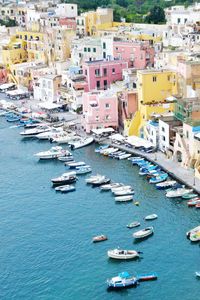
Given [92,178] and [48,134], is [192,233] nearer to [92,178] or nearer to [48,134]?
[92,178]

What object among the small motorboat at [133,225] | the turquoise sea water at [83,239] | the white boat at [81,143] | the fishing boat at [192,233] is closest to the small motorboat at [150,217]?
the turquoise sea water at [83,239]

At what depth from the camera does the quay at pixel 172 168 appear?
1393 inches

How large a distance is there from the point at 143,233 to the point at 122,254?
224cm

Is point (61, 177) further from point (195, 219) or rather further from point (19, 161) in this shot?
point (195, 219)

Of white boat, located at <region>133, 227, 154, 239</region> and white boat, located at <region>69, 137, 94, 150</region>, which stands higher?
white boat, located at <region>69, 137, 94, 150</region>

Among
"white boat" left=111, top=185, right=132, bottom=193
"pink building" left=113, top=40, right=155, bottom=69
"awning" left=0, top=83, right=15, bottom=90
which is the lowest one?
"white boat" left=111, top=185, right=132, bottom=193

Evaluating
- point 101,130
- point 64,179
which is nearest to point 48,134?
point 101,130

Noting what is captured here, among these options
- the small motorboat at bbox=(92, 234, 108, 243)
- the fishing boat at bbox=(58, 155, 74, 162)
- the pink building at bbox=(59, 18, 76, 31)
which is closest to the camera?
the small motorboat at bbox=(92, 234, 108, 243)

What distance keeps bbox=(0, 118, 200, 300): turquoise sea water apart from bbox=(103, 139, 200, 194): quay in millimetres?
1403

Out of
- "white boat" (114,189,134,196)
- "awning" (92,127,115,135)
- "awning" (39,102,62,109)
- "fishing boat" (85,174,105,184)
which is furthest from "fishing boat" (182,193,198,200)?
"awning" (39,102,62,109)

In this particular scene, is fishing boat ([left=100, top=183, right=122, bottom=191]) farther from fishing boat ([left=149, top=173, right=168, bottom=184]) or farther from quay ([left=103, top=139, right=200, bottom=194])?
quay ([left=103, top=139, right=200, bottom=194])

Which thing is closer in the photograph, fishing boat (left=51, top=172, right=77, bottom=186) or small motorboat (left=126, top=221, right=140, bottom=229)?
small motorboat (left=126, top=221, right=140, bottom=229)

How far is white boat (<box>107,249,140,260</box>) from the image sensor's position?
2822 centimetres

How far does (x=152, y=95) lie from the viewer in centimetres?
4412
